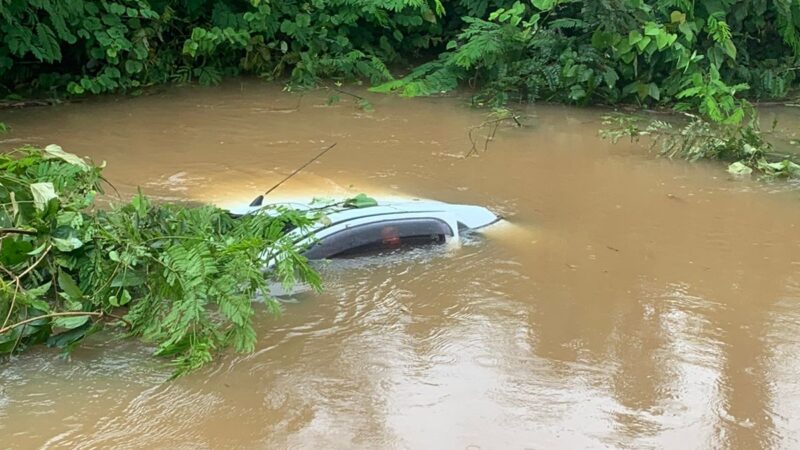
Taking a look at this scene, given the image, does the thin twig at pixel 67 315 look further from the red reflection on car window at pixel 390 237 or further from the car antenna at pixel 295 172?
the red reflection on car window at pixel 390 237

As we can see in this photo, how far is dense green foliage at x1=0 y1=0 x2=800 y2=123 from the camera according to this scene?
8.62 meters

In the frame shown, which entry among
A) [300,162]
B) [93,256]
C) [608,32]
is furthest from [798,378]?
[608,32]

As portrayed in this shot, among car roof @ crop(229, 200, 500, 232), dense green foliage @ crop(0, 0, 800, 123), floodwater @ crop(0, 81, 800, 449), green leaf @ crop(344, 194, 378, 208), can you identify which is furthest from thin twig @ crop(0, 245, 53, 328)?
dense green foliage @ crop(0, 0, 800, 123)

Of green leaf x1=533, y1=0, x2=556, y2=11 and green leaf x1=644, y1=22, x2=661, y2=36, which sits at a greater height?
green leaf x1=533, y1=0, x2=556, y2=11

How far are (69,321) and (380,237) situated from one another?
1764mm

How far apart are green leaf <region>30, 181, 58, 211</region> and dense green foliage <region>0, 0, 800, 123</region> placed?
15.3 ft

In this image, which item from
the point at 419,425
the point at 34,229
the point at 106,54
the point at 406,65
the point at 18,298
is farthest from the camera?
the point at 406,65

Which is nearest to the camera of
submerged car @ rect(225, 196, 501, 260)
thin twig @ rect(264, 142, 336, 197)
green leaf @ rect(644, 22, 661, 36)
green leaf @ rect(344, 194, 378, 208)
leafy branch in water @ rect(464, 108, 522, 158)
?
submerged car @ rect(225, 196, 501, 260)

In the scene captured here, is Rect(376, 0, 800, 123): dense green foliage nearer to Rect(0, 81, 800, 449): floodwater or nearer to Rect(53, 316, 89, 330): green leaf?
Rect(0, 81, 800, 449): floodwater

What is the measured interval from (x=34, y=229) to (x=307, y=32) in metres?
7.09

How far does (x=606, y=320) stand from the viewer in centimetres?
409

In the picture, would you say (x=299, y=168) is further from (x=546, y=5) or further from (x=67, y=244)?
(x=546, y=5)

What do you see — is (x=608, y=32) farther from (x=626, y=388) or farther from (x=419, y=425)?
(x=419, y=425)

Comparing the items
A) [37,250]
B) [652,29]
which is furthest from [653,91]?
[37,250]
